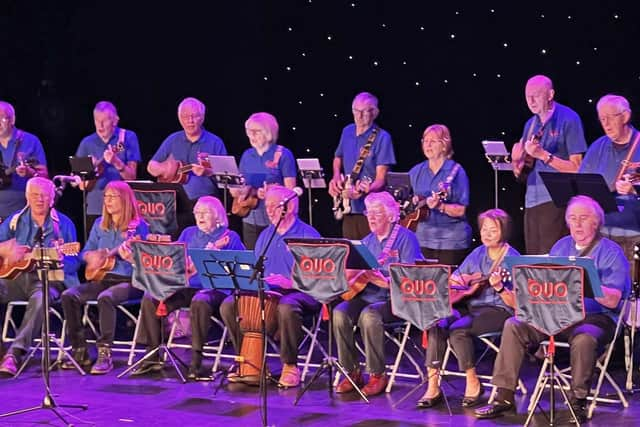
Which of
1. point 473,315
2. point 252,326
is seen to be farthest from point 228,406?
point 473,315

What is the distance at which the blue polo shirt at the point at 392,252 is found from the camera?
8.30 metres

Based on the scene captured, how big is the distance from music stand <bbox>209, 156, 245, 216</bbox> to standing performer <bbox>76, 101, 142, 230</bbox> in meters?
1.14

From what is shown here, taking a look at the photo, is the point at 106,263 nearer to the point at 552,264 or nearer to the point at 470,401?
the point at 470,401

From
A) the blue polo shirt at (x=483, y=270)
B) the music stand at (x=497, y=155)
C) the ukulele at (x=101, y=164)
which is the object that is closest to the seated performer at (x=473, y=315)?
the blue polo shirt at (x=483, y=270)

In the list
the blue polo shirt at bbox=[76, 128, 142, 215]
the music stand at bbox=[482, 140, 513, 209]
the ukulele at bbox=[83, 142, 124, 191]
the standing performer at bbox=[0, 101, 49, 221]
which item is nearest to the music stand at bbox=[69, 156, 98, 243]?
the ukulele at bbox=[83, 142, 124, 191]

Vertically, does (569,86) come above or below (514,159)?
above

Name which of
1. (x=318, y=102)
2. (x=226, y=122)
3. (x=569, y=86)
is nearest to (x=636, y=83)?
(x=569, y=86)

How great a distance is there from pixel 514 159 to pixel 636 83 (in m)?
1.15

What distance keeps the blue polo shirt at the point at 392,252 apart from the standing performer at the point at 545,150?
1017 mm

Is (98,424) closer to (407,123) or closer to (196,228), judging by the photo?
(196,228)

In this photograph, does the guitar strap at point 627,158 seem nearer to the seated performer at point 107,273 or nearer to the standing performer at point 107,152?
the seated performer at point 107,273

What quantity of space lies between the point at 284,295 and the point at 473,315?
1397mm

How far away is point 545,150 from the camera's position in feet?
28.5

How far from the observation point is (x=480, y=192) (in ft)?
33.3
